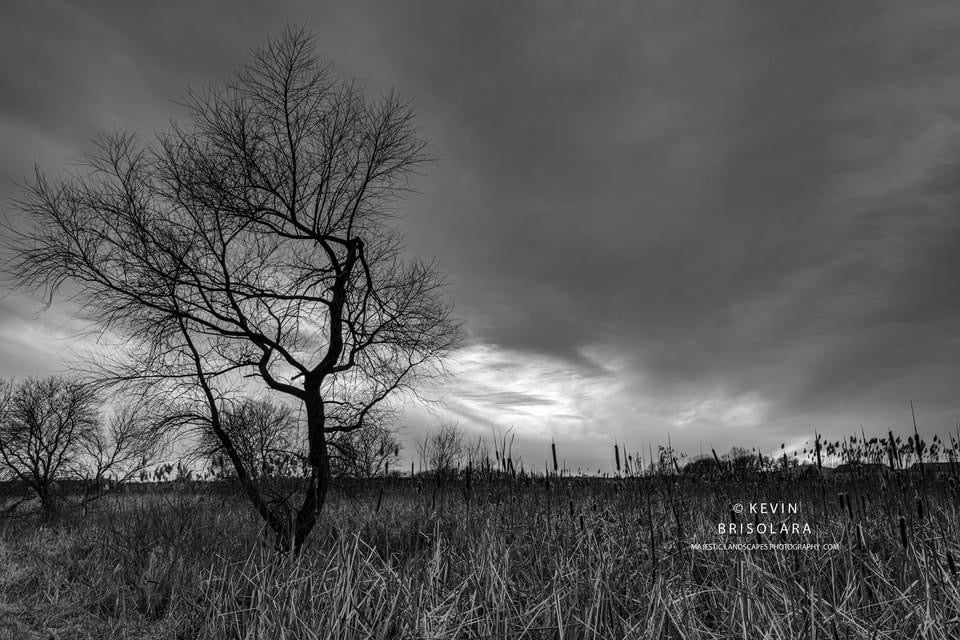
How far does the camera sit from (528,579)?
534 centimetres

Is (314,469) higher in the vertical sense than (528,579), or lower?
higher

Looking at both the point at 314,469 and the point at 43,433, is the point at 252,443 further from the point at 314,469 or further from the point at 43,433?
the point at 43,433

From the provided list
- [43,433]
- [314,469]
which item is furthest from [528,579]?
[43,433]

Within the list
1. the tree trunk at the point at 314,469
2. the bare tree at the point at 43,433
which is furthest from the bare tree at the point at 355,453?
the bare tree at the point at 43,433

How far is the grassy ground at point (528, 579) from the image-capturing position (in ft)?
14.0

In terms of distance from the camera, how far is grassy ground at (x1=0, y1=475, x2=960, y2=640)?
14.0ft

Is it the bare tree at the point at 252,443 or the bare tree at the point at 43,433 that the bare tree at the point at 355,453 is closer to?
the bare tree at the point at 252,443

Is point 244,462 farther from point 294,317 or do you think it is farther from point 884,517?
point 884,517

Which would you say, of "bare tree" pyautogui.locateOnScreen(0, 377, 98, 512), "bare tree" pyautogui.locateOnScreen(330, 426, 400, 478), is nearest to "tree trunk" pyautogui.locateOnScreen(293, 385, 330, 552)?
"bare tree" pyautogui.locateOnScreen(330, 426, 400, 478)

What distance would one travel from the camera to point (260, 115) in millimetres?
10008

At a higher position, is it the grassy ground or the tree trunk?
the tree trunk

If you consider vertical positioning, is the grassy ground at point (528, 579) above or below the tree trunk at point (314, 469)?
below

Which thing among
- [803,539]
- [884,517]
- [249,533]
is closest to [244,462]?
[249,533]

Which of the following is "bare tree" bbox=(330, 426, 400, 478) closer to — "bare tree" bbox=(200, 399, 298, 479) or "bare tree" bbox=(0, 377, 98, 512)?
"bare tree" bbox=(200, 399, 298, 479)
